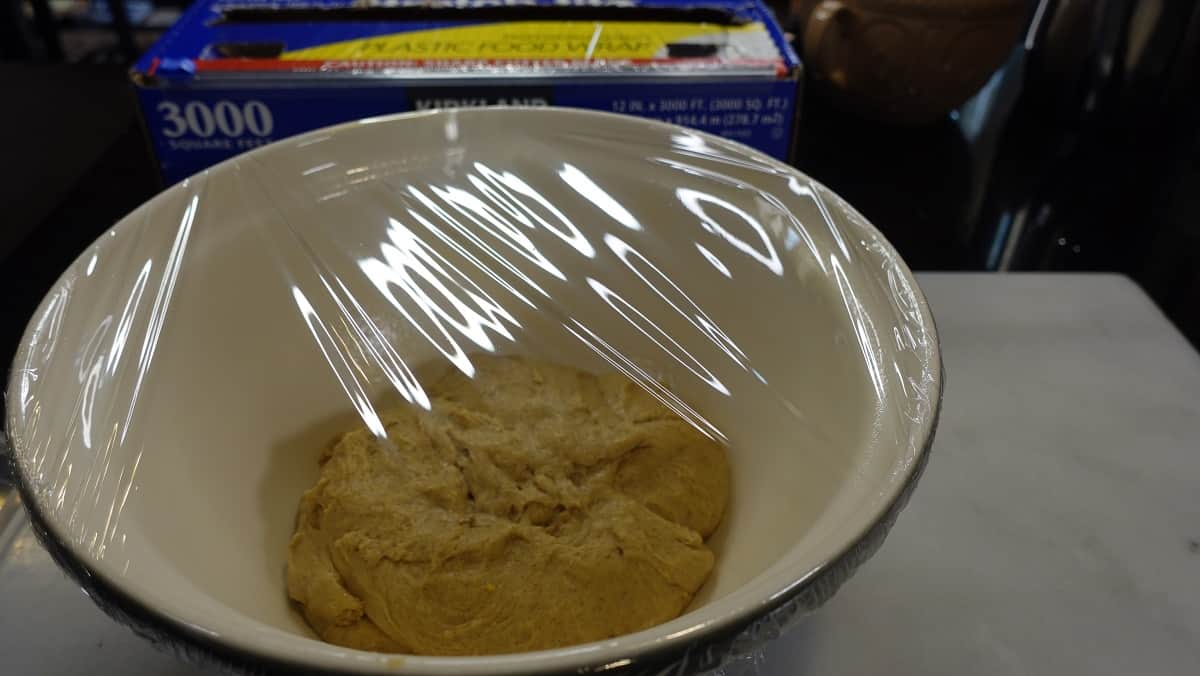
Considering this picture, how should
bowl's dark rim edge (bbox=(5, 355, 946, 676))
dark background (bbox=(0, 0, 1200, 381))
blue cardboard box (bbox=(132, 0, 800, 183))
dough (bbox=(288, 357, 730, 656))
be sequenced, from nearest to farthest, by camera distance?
bowl's dark rim edge (bbox=(5, 355, 946, 676))
dough (bbox=(288, 357, 730, 656))
blue cardboard box (bbox=(132, 0, 800, 183))
dark background (bbox=(0, 0, 1200, 381))

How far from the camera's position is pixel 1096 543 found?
71cm

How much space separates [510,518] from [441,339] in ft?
0.71

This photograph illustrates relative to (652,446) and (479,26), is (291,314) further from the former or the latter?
(479,26)

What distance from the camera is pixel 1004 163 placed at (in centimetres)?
127

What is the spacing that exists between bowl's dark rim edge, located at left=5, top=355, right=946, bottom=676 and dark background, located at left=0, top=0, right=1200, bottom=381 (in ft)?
2.26

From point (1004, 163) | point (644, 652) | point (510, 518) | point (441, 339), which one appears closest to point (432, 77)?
point (441, 339)

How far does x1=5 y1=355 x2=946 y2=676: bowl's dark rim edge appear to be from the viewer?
374 mm

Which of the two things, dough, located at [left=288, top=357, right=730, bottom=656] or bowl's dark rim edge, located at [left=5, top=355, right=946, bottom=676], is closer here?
bowl's dark rim edge, located at [left=5, top=355, right=946, bottom=676]

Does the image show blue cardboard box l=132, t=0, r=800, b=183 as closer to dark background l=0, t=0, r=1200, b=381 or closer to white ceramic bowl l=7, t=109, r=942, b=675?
white ceramic bowl l=7, t=109, r=942, b=675

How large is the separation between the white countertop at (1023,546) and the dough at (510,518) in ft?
0.42

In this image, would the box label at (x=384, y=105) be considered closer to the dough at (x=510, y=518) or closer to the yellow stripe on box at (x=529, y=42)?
the yellow stripe on box at (x=529, y=42)

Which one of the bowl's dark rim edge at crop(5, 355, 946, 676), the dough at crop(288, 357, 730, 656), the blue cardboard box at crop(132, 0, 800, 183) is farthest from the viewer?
the blue cardboard box at crop(132, 0, 800, 183)

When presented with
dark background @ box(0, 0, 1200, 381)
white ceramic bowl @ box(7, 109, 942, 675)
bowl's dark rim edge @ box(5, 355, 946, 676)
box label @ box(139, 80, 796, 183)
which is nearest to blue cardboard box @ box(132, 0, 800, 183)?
box label @ box(139, 80, 796, 183)

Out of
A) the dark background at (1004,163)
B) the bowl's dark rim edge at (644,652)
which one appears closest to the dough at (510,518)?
the bowl's dark rim edge at (644,652)
